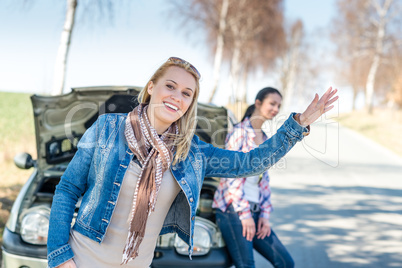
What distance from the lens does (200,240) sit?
9.46 feet

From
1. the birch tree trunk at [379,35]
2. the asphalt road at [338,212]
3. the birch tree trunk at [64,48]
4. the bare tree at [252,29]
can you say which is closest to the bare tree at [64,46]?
the birch tree trunk at [64,48]

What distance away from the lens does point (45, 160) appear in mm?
3580

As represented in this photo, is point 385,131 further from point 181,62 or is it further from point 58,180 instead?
point 181,62

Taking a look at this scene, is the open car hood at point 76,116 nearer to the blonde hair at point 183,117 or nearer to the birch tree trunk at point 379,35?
the blonde hair at point 183,117

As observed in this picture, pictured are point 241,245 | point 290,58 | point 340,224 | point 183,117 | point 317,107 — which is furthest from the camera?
point 290,58

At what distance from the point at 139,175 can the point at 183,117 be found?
1.28ft

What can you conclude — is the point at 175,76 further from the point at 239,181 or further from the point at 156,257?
the point at 156,257

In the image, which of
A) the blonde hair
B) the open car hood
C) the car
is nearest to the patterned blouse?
the car

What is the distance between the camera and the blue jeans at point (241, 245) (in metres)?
2.75

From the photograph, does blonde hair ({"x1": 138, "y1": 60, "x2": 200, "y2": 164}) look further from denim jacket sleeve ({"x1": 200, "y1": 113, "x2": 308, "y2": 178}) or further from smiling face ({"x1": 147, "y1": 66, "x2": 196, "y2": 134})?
denim jacket sleeve ({"x1": 200, "y1": 113, "x2": 308, "y2": 178})

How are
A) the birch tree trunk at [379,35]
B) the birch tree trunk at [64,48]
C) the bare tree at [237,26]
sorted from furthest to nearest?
1. the birch tree trunk at [379,35]
2. the bare tree at [237,26]
3. the birch tree trunk at [64,48]

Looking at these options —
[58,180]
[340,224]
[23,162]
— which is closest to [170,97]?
[58,180]

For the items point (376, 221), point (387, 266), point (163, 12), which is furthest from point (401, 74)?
point (387, 266)

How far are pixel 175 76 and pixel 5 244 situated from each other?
6.38 ft
